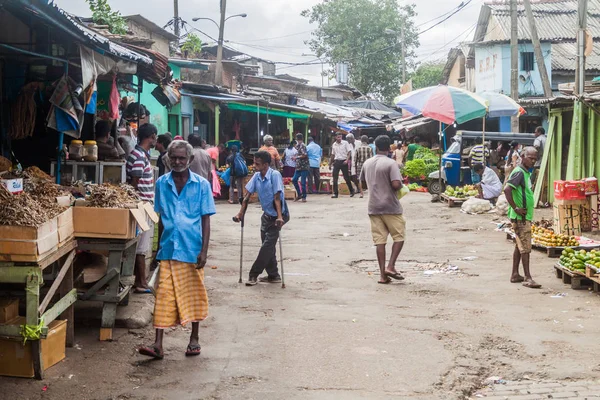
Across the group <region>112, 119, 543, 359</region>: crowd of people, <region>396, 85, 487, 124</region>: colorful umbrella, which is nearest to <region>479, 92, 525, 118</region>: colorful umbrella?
<region>396, 85, 487, 124</region>: colorful umbrella

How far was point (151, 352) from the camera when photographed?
5938 mm

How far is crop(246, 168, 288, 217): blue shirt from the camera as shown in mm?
9148

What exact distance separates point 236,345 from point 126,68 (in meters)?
4.33

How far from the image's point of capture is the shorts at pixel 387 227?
9602 millimetres

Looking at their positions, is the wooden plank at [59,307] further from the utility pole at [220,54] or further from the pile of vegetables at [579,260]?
the utility pole at [220,54]

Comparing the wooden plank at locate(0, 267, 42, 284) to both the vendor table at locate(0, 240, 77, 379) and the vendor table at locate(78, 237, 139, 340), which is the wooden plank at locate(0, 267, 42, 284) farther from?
the vendor table at locate(78, 237, 139, 340)

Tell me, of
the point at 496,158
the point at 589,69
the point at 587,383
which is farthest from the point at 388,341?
the point at 589,69

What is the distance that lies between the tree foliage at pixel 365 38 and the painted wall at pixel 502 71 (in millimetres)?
16625

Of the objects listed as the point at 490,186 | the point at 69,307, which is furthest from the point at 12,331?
the point at 490,186

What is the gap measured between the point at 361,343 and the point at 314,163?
16072 millimetres

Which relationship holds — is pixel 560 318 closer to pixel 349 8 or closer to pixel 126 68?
pixel 126 68

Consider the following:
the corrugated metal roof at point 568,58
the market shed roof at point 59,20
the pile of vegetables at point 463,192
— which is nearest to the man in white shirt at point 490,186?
the pile of vegetables at point 463,192

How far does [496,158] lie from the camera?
72.2 feet

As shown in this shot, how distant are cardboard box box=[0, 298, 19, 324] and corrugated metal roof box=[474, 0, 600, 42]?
32.9 metres
